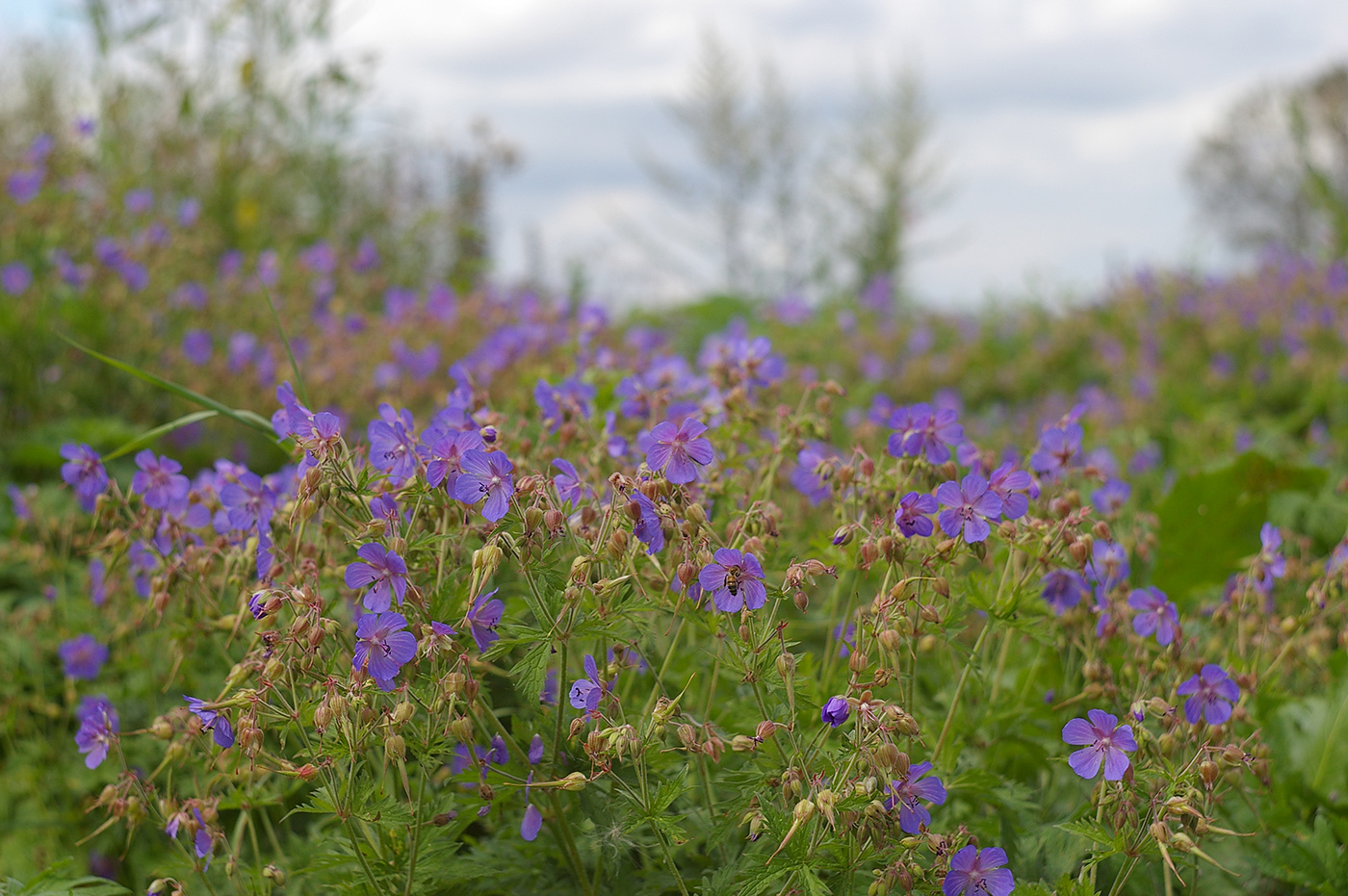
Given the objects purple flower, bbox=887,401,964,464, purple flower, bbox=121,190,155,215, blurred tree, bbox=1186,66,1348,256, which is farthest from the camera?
blurred tree, bbox=1186,66,1348,256

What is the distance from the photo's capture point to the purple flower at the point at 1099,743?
1444 mm

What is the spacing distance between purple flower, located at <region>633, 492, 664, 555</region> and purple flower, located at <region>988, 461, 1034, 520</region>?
1.68ft

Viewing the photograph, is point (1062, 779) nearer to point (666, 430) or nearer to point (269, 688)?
point (666, 430)

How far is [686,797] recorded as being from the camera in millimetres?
1833

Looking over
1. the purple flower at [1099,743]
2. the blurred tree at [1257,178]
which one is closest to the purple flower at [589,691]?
the purple flower at [1099,743]

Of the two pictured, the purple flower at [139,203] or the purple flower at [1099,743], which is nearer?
the purple flower at [1099,743]

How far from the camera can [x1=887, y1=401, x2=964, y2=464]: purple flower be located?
1.76m

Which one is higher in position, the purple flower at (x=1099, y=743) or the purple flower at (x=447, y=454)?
the purple flower at (x=447, y=454)

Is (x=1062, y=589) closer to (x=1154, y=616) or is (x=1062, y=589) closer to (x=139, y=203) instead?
(x=1154, y=616)

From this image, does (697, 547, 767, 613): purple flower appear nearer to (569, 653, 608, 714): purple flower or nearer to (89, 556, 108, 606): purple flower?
(569, 653, 608, 714): purple flower

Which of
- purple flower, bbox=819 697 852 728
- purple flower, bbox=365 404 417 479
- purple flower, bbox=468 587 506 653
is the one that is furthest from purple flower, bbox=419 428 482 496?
purple flower, bbox=819 697 852 728

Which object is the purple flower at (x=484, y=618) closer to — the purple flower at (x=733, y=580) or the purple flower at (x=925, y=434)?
the purple flower at (x=733, y=580)

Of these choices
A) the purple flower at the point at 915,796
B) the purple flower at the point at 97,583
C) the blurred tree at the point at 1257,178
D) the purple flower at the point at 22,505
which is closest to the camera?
the purple flower at the point at 915,796

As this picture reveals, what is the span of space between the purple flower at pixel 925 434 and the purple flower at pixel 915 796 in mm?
532
